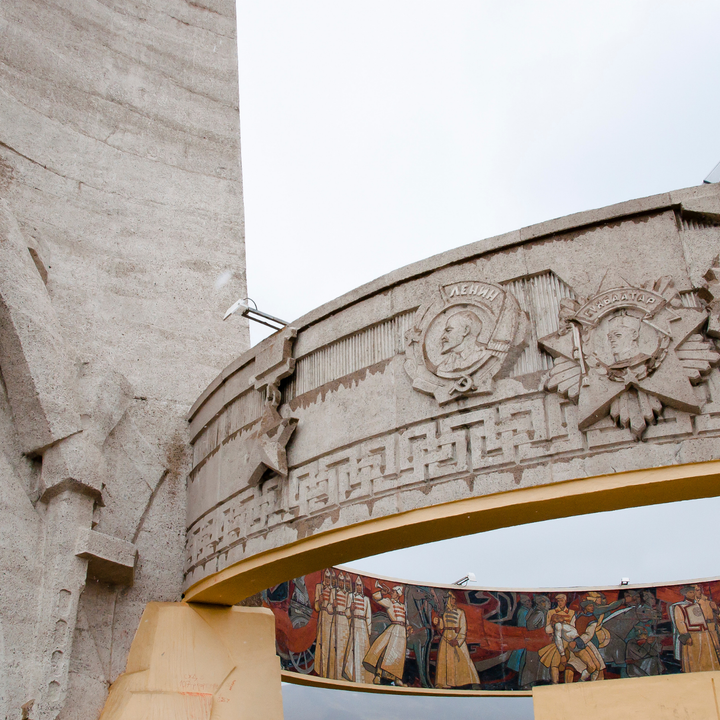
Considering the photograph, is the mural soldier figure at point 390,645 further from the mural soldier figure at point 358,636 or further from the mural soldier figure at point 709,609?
the mural soldier figure at point 709,609

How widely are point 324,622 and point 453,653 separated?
2.28 metres

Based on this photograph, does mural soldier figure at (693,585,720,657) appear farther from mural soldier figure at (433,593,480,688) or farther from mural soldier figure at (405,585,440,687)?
mural soldier figure at (405,585,440,687)

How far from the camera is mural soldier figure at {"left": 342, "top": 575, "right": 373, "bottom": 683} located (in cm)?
953

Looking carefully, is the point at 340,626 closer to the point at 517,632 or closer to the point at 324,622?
the point at 324,622

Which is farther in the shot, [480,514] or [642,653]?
[642,653]

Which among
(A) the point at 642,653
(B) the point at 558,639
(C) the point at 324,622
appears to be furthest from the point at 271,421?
(A) the point at 642,653

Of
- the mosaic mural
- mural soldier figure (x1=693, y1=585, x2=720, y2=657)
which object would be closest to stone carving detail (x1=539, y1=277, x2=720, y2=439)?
the mosaic mural

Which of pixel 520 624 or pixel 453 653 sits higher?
pixel 520 624

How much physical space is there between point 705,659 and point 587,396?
27.3 ft

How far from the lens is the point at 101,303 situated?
677 centimetres

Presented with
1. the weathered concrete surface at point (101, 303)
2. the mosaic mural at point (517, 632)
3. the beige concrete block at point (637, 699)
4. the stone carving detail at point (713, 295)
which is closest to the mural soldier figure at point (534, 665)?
the mosaic mural at point (517, 632)

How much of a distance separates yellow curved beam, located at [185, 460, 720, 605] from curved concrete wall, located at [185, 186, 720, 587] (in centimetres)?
6

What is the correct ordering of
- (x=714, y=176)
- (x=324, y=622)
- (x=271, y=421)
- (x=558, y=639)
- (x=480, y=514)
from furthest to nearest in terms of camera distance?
(x=558, y=639), (x=324, y=622), (x=271, y=421), (x=714, y=176), (x=480, y=514)

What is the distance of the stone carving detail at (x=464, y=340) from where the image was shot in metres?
4.48
